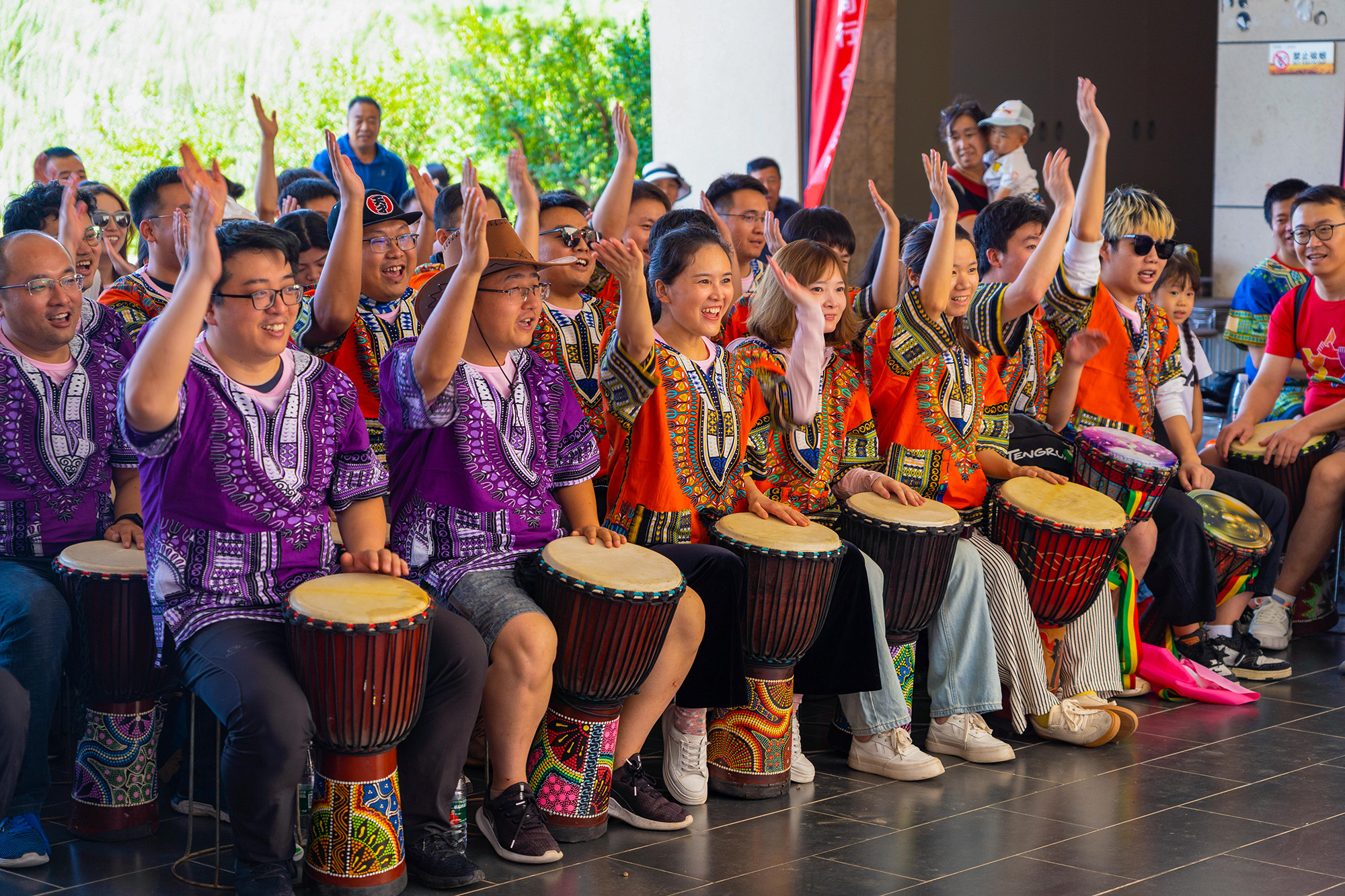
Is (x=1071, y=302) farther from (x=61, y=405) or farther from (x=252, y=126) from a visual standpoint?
A: (x=252, y=126)

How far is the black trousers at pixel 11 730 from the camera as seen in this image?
2.98 metres

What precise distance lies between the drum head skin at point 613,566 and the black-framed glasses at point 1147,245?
255 centimetres

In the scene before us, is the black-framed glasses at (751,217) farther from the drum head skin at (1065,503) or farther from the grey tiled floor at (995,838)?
the grey tiled floor at (995,838)

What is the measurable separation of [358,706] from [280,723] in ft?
0.59

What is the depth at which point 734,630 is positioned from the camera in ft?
12.3


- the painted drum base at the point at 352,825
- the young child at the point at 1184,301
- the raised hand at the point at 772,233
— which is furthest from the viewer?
the young child at the point at 1184,301

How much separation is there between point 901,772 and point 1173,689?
1.40 meters

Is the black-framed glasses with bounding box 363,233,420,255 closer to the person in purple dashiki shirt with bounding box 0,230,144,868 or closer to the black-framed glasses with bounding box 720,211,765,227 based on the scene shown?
the person in purple dashiki shirt with bounding box 0,230,144,868

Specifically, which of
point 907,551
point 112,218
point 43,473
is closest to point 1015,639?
point 907,551

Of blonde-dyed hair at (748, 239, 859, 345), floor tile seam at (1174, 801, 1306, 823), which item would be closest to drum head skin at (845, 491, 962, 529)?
blonde-dyed hair at (748, 239, 859, 345)

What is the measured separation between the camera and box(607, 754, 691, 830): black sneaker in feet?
12.0

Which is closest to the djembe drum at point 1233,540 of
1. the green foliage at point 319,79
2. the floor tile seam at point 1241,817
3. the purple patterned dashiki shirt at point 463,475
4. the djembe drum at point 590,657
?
the floor tile seam at point 1241,817

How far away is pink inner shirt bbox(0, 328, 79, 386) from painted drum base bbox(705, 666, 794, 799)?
1.96m

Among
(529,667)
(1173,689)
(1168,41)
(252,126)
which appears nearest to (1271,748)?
(1173,689)
